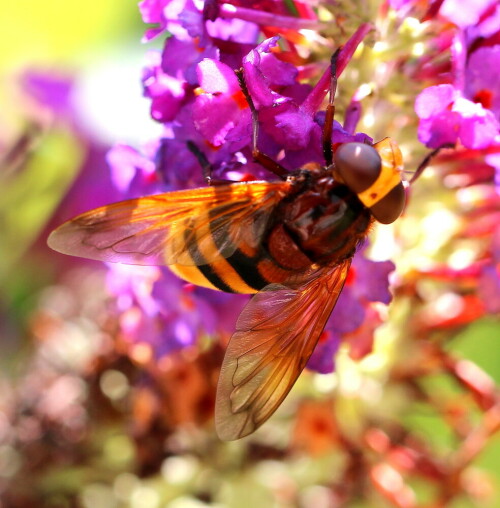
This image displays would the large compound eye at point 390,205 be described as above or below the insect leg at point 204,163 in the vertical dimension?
below

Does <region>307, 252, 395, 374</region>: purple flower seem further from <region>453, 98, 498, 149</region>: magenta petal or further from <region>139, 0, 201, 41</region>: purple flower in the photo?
<region>139, 0, 201, 41</region>: purple flower

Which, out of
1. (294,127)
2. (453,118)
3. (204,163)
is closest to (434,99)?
(453,118)

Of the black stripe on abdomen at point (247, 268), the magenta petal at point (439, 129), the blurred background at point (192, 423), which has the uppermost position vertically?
the magenta petal at point (439, 129)

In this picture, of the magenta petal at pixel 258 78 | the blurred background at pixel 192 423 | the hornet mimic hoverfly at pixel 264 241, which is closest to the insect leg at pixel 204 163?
the hornet mimic hoverfly at pixel 264 241

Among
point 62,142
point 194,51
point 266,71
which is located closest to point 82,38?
point 62,142

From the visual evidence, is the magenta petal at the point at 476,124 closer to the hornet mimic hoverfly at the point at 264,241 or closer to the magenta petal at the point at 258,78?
the hornet mimic hoverfly at the point at 264,241

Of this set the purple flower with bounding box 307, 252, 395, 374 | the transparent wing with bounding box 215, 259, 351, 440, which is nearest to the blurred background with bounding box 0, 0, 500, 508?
the purple flower with bounding box 307, 252, 395, 374

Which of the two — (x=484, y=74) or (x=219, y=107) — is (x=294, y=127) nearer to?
(x=219, y=107)
